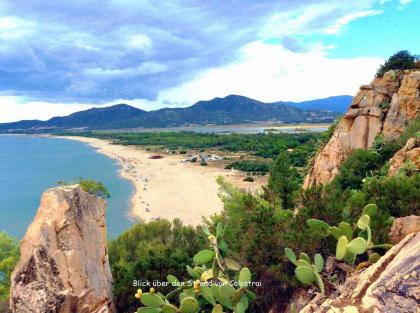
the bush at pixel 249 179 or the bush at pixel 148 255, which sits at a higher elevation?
the bush at pixel 148 255

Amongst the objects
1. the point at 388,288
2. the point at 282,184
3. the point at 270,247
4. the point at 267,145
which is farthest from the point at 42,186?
the point at 388,288

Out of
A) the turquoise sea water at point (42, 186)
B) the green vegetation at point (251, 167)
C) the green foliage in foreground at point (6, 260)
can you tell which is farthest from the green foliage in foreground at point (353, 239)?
the green vegetation at point (251, 167)

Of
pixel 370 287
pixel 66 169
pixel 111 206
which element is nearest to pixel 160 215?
pixel 111 206

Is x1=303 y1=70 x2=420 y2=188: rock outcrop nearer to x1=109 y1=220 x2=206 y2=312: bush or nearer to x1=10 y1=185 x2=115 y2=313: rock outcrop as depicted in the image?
x1=109 y1=220 x2=206 y2=312: bush

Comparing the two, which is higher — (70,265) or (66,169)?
(70,265)

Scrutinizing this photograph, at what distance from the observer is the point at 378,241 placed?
388 inches

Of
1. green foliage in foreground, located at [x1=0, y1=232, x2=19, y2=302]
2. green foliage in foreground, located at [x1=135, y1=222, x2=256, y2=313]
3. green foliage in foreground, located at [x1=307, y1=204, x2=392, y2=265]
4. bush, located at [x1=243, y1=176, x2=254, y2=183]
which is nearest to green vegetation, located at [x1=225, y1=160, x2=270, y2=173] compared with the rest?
bush, located at [x1=243, y1=176, x2=254, y2=183]

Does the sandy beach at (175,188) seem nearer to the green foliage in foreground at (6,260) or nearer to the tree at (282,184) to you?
the green foliage in foreground at (6,260)

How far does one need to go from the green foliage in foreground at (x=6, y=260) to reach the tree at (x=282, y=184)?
45.3 feet

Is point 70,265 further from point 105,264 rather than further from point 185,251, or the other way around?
point 185,251

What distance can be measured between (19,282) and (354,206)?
9.46 metres

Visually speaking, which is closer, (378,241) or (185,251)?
(378,241)

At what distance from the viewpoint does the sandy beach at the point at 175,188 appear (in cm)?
4706

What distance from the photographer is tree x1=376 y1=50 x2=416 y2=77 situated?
24969mm
